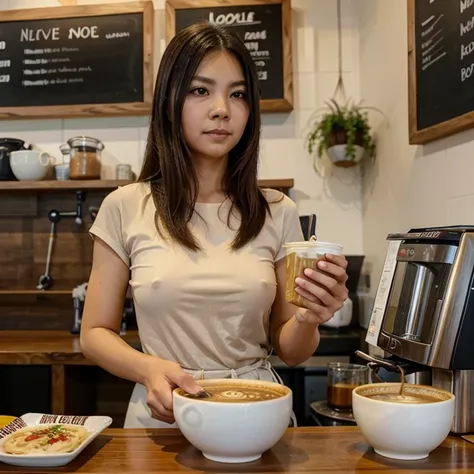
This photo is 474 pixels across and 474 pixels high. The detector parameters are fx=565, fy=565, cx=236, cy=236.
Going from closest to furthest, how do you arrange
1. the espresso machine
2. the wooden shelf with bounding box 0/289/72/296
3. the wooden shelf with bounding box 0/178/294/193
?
the espresso machine, the wooden shelf with bounding box 0/178/294/193, the wooden shelf with bounding box 0/289/72/296

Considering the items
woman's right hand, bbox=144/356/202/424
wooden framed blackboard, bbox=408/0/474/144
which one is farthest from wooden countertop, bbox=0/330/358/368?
woman's right hand, bbox=144/356/202/424

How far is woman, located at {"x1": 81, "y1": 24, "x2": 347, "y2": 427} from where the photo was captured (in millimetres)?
1229

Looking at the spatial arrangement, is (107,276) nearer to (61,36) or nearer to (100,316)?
(100,316)

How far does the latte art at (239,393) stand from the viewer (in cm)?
85

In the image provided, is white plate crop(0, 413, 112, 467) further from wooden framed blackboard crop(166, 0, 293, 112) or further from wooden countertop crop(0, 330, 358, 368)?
wooden framed blackboard crop(166, 0, 293, 112)

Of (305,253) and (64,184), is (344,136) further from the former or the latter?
(305,253)

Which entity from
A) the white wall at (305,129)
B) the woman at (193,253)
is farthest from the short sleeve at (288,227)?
the white wall at (305,129)

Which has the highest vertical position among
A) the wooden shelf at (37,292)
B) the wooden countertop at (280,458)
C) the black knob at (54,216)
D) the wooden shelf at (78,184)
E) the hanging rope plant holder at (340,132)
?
the hanging rope plant holder at (340,132)

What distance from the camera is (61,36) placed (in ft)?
9.34

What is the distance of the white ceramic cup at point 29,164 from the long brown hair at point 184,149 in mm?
1534

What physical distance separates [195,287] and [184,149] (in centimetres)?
33

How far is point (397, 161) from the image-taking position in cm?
222

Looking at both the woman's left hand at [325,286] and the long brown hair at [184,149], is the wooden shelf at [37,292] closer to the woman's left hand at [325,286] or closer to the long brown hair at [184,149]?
the long brown hair at [184,149]

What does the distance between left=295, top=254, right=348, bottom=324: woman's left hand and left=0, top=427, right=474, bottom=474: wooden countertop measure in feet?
0.73
